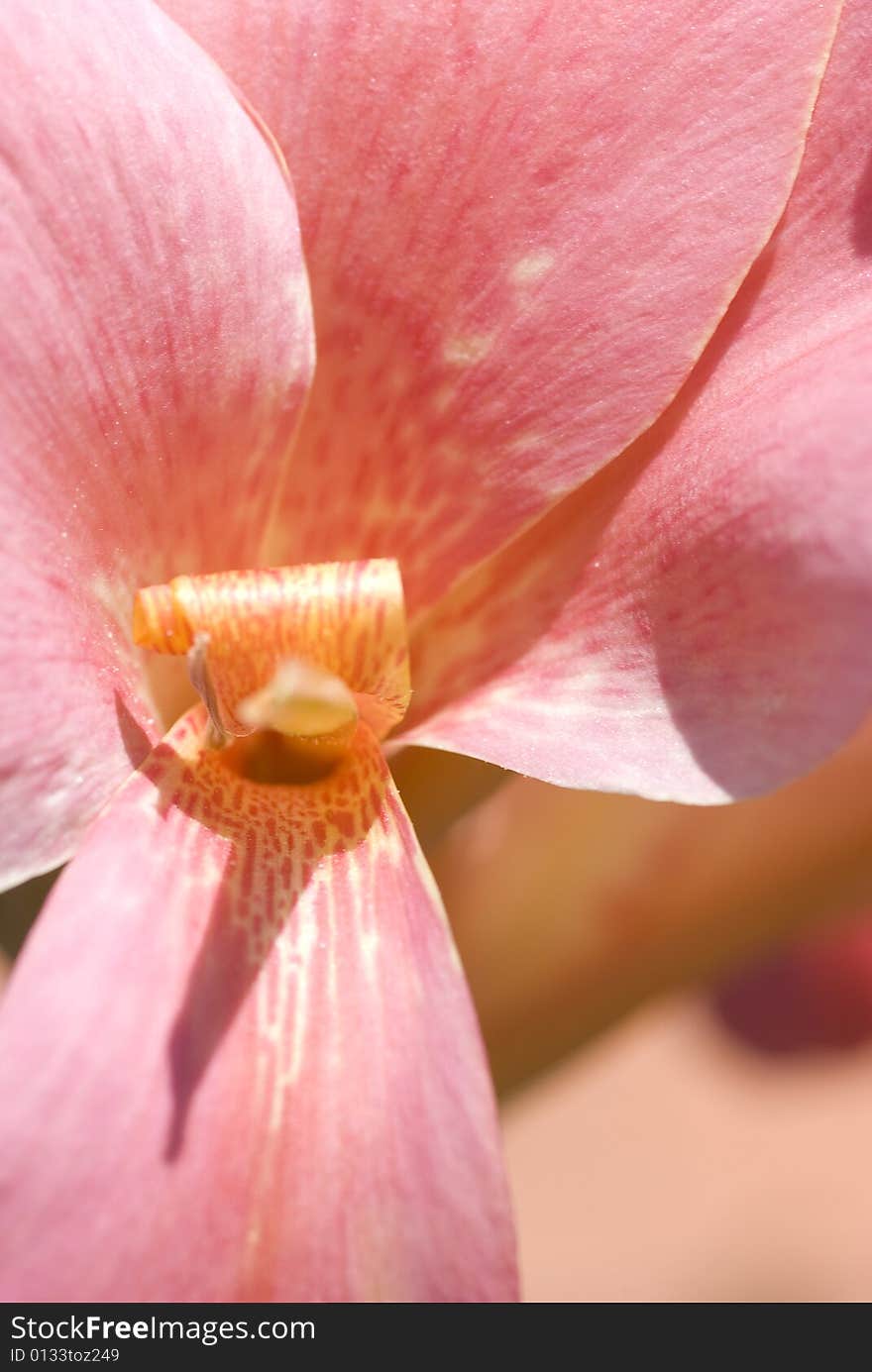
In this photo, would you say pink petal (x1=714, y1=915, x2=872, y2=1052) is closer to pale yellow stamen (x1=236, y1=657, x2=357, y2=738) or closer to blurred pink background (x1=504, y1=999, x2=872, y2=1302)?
blurred pink background (x1=504, y1=999, x2=872, y2=1302)

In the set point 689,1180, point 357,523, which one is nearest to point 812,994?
point 689,1180

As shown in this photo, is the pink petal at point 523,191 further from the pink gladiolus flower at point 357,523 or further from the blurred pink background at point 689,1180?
the blurred pink background at point 689,1180

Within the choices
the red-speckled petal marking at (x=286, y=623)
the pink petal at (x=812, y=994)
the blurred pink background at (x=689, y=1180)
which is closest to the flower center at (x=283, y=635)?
the red-speckled petal marking at (x=286, y=623)

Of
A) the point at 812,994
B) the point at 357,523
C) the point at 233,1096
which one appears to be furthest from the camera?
the point at 812,994

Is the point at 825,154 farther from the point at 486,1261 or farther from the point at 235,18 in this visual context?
the point at 486,1261

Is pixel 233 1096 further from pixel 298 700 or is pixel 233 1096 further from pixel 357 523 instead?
pixel 357 523

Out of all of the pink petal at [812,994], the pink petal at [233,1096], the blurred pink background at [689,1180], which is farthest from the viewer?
the blurred pink background at [689,1180]

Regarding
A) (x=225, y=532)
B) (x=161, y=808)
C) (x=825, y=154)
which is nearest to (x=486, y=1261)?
(x=161, y=808)
